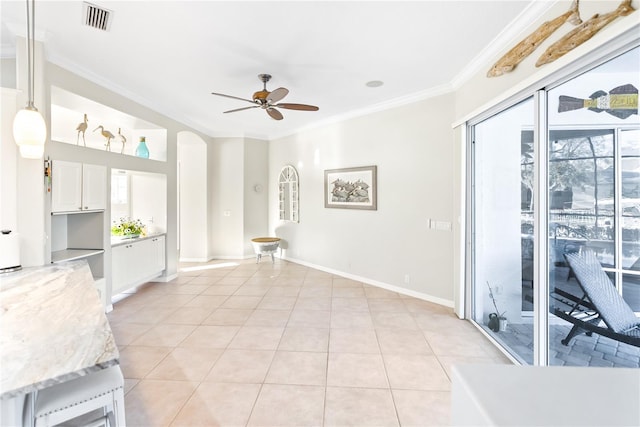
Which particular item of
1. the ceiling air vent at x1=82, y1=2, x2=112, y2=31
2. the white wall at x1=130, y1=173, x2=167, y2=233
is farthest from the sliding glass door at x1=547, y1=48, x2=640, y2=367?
the white wall at x1=130, y1=173, x2=167, y2=233

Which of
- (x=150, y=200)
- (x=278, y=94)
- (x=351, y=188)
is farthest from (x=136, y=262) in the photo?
(x=351, y=188)

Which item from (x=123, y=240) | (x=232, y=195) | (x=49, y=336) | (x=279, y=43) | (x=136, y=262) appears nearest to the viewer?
(x=49, y=336)

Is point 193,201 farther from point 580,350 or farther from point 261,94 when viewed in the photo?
point 580,350

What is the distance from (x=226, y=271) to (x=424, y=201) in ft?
13.2

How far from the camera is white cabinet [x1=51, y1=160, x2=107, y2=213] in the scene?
10.3 feet

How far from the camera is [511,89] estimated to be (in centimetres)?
250

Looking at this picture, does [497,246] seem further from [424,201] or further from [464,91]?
[464,91]

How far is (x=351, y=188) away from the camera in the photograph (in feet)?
17.1

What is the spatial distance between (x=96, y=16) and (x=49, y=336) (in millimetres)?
2580

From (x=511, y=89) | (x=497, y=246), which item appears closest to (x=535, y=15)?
(x=511, y=89)

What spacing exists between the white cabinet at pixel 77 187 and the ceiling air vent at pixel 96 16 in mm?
1532

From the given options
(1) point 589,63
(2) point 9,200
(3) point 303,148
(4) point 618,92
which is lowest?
(2) point 9,200

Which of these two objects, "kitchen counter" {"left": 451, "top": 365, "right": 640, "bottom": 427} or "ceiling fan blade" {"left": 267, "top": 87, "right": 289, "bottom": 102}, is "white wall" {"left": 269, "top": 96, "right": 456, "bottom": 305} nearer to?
"ceiling fan blade" {"left": 267, "top": 87, "right": 289, "bottom": 102}

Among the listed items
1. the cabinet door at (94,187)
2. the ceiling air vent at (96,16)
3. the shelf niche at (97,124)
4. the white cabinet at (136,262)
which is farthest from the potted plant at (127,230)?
the ceiling air vent at (96,16)
